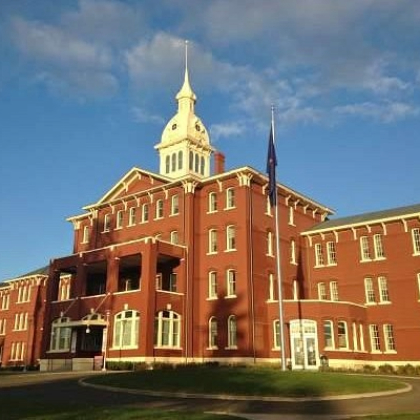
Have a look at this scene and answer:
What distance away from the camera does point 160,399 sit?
1928cm

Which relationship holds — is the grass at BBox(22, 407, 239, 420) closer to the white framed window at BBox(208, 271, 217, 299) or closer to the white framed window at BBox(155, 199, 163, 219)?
the white framed window at BBox(208, 271, 217, 299)

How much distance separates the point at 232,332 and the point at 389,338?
1230 cm

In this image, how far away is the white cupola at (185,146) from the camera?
52438 millimetres

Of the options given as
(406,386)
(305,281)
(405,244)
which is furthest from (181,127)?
(406,386)

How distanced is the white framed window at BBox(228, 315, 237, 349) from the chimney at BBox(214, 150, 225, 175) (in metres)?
14.4

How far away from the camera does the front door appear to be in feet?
122

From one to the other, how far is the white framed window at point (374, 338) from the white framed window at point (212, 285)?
12735 mm

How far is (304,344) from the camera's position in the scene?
37656 mm

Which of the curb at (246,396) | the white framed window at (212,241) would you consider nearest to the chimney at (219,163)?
the white framed window at (212,241)

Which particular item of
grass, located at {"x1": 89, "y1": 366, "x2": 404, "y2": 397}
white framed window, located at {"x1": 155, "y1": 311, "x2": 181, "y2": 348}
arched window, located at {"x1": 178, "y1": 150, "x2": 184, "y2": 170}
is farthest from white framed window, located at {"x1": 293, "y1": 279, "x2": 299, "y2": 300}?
grass, located at {"x1": 89, "y1": 366, "x2": 404, "y2": 397}

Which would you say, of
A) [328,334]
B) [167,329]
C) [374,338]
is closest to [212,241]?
[167,329]

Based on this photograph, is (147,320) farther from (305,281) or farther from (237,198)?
(305,281)

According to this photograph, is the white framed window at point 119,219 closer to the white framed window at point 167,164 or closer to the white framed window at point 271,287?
the white framed window at point 167,164

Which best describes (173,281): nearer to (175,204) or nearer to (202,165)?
(175,204)
